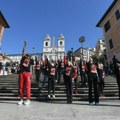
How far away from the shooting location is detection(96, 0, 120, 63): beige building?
1218 inches

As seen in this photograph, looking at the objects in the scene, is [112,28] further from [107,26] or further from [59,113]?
[59,113]

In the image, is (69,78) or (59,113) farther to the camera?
(69,78)

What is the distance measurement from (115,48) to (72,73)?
2444 centimetres

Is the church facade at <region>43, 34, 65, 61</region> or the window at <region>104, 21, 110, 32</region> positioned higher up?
the church facade at <region>43, 34, 65, 61</region>

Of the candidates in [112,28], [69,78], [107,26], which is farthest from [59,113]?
[107,26]

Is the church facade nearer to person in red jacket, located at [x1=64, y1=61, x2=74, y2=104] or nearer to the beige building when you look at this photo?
the beige building

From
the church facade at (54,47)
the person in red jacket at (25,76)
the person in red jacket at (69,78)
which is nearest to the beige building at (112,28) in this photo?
the person in red jacket at (69,78)

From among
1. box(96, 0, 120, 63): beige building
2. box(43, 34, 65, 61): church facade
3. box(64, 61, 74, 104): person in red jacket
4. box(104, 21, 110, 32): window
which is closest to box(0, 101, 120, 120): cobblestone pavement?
box(64, 61, 74, 104): person in red jacket

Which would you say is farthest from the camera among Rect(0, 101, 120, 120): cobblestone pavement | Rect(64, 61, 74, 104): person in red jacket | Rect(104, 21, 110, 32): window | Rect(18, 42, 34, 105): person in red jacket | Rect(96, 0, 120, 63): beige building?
Rect(104, 21, 110, 32): window

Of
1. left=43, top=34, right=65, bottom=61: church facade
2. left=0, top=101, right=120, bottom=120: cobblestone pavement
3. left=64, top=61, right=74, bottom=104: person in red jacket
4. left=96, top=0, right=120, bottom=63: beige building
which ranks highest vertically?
left=43, top=34, right=65, bottom=61: church facade

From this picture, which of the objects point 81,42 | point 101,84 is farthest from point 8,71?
point 81,42

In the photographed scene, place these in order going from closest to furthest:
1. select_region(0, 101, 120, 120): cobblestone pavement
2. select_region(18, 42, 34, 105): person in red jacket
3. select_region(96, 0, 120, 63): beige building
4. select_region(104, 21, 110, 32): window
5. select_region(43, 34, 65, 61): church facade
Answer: select_region(0, 101, 120, 120): cobblestone pavement < select_region(18, 42, 34, 105): person in red jacket < select_region(96, 0, 120, 63): beige building < select_region(104, 21, 110, 32): window < select_region(43, 34, 65, 61): church facade

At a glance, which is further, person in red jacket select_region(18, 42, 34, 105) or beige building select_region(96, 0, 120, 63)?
beige building select_region(96, 0, 120, 63)

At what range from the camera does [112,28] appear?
33.3 m
